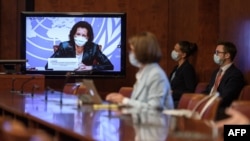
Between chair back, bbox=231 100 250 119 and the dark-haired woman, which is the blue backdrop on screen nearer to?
the dark-haired woman

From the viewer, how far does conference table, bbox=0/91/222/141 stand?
8.90 ft

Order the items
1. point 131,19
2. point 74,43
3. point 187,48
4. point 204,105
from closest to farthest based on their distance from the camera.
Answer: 1. point 204,105
2. point 187,48
3. point 74,43
4. point 131,19

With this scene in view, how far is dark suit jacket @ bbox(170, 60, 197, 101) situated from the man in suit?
2.25ft

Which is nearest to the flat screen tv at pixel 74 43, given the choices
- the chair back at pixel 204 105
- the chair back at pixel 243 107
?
the chair back at pixel 204 105

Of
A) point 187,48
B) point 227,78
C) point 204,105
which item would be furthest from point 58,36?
point 204,105

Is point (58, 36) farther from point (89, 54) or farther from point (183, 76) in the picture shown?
point (183, 76)

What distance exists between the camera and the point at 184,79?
729cm

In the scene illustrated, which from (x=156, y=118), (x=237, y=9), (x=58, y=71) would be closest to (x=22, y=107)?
(x=156, y=118)

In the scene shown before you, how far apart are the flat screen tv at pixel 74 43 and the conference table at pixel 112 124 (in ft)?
14.2

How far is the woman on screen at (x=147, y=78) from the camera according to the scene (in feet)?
12.1

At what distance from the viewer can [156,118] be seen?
130 inches

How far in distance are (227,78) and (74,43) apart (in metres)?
3.47

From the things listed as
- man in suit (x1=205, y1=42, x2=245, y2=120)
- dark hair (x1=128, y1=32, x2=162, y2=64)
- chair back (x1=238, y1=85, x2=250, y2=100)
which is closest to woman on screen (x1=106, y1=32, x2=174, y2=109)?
dark hair (x1=128, y1=32, x2=162, y2=64)

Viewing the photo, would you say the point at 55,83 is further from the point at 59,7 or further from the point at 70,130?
the point at 70,130
